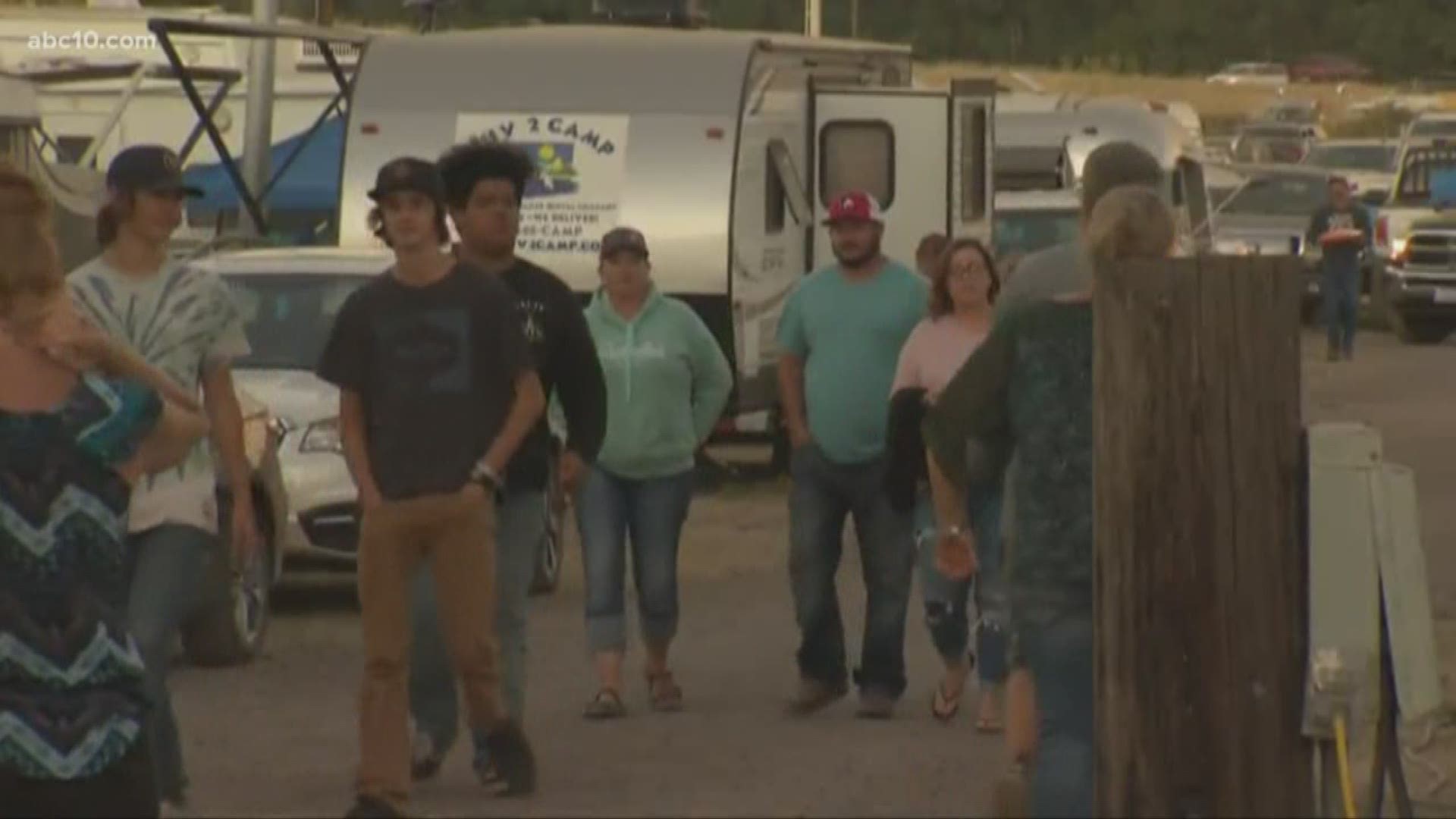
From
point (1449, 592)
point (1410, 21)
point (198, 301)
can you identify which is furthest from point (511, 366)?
point (1410, 21)

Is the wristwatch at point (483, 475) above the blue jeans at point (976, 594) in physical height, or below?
above

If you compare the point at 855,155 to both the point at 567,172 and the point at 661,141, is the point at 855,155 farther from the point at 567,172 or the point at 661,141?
the point at 567,172

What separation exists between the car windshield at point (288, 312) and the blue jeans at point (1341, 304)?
20.0 metres

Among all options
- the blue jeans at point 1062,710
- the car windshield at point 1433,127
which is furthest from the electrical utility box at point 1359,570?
the car windshield at point 1433,127

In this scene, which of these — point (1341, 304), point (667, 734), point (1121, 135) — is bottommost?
point (1341, 304)

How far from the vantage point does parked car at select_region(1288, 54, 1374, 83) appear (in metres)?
93.6

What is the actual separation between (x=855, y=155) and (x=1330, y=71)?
7130cm

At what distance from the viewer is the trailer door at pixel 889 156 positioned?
24.3m

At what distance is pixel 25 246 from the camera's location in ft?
25.3

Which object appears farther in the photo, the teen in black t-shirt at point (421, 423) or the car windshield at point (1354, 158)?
the car windshield at point (1354, 158)

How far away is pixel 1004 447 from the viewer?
923 cm

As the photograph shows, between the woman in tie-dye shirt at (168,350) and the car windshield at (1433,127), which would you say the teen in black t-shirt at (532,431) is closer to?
the woman in tie-dye shirt at (168,350)

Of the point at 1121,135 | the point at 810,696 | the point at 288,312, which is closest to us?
the point at 810,696

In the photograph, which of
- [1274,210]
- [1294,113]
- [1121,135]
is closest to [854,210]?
[1121,135]
